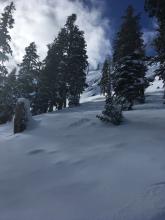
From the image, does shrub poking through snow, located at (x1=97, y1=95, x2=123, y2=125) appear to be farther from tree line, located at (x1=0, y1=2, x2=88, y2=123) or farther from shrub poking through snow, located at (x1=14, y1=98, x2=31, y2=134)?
tree line, located at (x1=0, y1=2, x2=88, y2=123)

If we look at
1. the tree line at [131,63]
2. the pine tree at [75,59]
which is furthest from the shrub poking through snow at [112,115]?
the pine tree at [75,59]

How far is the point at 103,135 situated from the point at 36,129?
4.64 meters

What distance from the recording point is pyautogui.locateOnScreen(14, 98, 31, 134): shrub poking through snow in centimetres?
1572

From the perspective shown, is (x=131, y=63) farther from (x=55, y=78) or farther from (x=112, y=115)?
(x=55, y=78)

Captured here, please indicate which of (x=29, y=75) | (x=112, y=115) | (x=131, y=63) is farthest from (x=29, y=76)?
(x=112, y=115)

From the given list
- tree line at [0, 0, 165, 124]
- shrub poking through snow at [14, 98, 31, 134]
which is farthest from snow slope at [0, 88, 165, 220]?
tree line at [0, 0, 165, 124]

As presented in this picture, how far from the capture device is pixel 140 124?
1350cm

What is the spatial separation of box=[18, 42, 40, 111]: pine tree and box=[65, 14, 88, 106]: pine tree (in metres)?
5.36

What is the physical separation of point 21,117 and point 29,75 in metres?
24.0

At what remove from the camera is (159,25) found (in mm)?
14328

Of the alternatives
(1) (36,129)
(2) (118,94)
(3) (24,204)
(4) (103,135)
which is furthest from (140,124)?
(2) (118,94)

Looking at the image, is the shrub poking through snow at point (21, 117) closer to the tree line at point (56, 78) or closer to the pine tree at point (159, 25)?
the pine tree at point (159, 25)

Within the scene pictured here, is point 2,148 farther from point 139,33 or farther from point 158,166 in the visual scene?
point 139,33

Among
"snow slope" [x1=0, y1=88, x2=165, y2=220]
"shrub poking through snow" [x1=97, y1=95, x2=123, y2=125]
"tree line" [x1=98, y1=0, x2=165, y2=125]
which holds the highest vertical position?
"tree line" [x1=98, y1=0, x2=165, y2=125]
